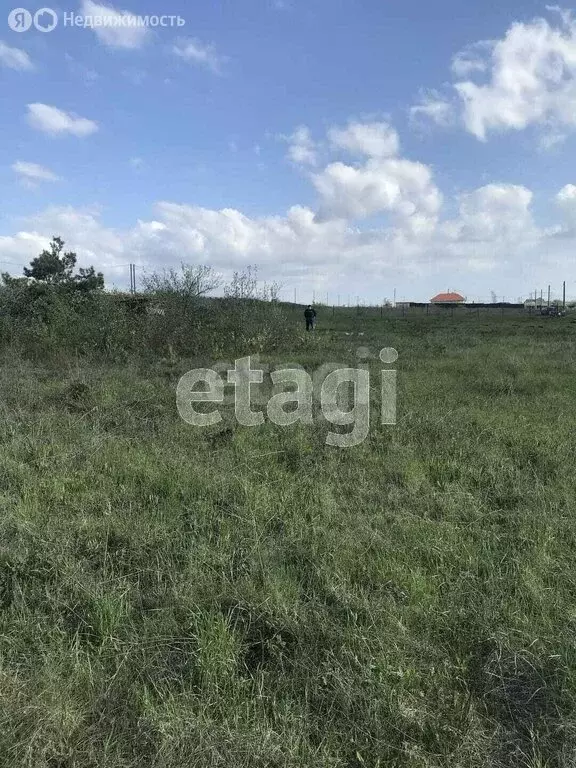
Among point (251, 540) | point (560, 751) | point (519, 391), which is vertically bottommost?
point (560, 751)

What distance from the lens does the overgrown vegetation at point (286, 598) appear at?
5.46 feet

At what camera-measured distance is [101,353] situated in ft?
35.7

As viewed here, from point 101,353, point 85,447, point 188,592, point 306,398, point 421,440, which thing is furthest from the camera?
point 101,353

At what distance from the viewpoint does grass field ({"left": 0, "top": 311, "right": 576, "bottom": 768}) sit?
1659 mm

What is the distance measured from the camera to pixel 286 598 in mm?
2299

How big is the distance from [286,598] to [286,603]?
0.04 m

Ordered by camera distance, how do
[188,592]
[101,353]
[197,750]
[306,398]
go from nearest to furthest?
[197,750]
[188,592]
[306,398]
[101,353]

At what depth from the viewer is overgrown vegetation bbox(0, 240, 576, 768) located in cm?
166

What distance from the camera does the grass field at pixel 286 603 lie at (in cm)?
166

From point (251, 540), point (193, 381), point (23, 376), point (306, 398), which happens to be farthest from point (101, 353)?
point (251, 540)

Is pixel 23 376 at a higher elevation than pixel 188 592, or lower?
higher

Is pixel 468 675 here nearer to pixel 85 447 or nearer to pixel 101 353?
pixel 85 447

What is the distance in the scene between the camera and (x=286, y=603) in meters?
2.26

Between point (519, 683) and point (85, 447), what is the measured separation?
147 inches
